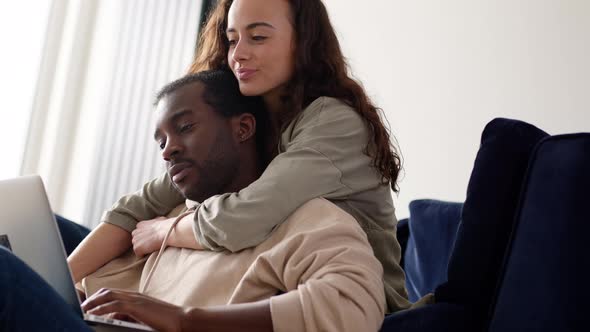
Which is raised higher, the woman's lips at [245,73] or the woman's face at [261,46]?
the woman's face at [261,46]

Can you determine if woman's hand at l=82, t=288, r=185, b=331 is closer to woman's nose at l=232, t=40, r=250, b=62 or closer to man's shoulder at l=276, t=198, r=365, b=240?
man's shoulder at l=276, t=198, r=365, b=240

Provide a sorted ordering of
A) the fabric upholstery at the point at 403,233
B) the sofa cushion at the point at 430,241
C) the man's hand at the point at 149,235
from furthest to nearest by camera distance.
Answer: the fabric upholstery at the point at 403,233 → the sofa cushion at the point at 430,241 → the man's hand at the point at 149,235

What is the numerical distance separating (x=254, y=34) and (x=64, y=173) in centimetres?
200

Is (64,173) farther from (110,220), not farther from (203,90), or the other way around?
(203,90)

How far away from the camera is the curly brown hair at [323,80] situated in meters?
1.52

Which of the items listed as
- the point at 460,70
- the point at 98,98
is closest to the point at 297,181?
the point at 460,70

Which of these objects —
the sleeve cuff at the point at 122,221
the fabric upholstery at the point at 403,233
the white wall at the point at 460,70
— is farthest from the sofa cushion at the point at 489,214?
the white wall at the point at 460,70

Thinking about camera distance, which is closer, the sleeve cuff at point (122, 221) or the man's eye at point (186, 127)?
the man's eye at point (186, 127)

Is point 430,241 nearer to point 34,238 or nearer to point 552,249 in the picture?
point 552,249

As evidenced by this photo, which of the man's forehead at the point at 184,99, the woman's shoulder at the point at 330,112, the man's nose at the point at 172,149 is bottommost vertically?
the man's nose at the point at 172,149

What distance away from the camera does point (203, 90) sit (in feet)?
5.17

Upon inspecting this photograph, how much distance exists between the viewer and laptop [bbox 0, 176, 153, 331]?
1126 mm

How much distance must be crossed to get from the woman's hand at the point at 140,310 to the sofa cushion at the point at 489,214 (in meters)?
0.47

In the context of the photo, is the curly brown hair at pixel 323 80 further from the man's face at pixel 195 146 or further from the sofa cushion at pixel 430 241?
the sofa cushion at pixel 430 241
